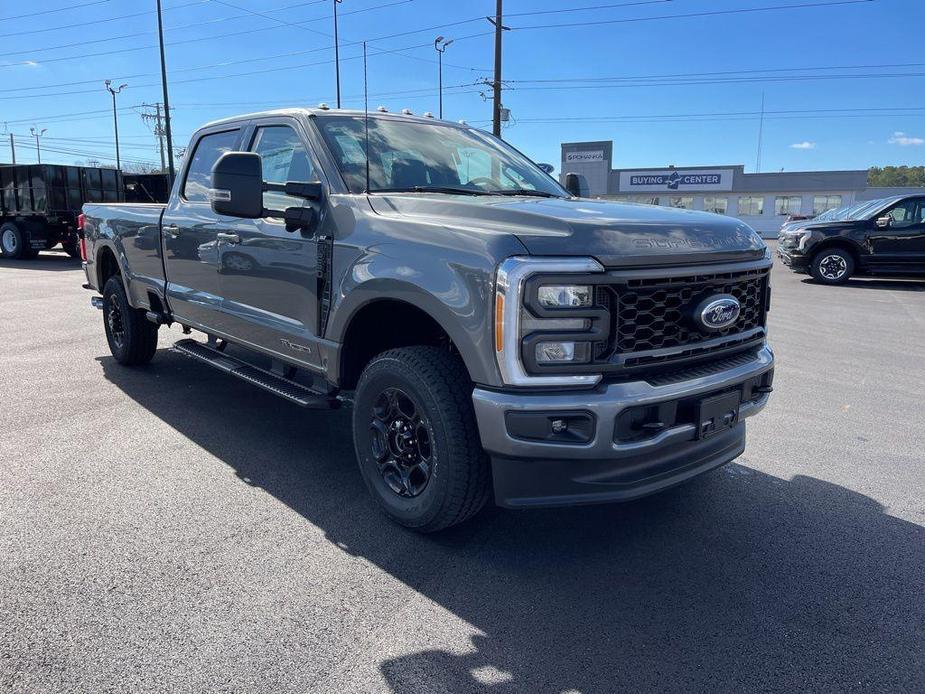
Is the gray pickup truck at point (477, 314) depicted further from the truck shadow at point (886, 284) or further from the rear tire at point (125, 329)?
the truck shadow at point (886, 284)

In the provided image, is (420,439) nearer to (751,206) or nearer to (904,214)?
(904,214)

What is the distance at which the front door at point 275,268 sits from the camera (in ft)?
12.0

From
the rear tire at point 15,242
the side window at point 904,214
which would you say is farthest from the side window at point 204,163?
the rear tire at point 15,242

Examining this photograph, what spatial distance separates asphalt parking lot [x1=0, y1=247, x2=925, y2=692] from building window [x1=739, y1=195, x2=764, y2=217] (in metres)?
51.4

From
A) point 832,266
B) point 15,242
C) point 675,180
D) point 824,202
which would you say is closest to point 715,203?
point 675,180

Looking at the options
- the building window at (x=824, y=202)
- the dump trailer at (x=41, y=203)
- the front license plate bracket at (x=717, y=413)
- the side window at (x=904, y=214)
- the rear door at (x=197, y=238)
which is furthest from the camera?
the building window at (x=824, y=202)

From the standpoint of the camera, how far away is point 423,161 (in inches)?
154

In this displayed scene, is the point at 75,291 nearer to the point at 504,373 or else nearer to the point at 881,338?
the point at 504,373

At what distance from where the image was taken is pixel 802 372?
21.1 feet

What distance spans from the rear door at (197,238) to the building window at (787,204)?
170 feet

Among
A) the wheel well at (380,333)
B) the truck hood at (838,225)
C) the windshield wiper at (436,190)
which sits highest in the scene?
the windshield wiper at (436,190)

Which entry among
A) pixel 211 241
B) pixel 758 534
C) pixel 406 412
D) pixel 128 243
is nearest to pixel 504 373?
pixel 406 412

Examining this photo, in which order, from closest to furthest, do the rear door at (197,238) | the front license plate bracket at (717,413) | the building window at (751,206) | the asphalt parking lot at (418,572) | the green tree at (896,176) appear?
the asphalt parking lot at (418,572)
the front license plate bracket at (717,413)
the rear door at (197,238)
the building window at (751,206)
the green tree at (896,176)

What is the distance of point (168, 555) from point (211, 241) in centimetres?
220
